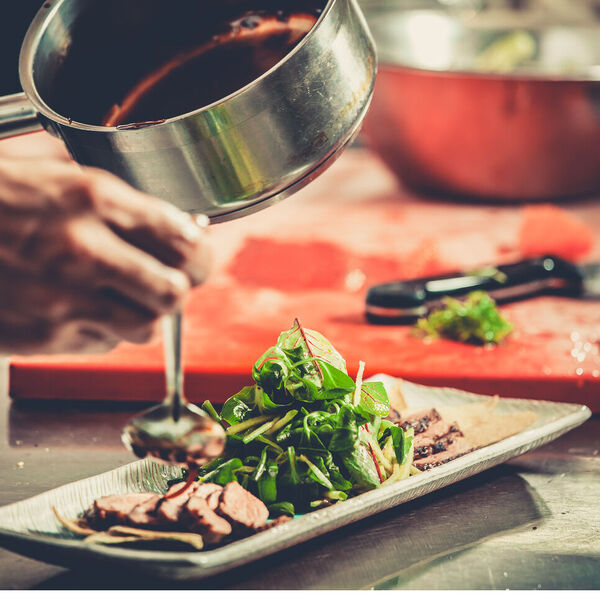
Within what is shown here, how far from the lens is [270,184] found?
4.18 ft

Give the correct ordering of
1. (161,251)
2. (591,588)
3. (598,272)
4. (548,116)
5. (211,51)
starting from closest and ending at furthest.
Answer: (161,251) → (591,588) → (211,51) → (598,272) → (548,116)

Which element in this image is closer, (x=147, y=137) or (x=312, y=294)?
(x=147, y=137)

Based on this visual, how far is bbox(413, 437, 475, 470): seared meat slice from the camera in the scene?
1.33 m

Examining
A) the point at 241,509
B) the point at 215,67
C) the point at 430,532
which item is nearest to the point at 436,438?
the point at 430,532

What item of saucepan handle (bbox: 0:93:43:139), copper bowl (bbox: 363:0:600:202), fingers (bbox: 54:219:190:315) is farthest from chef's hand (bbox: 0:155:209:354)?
copper bowl (bbox: 363:0:600:202)

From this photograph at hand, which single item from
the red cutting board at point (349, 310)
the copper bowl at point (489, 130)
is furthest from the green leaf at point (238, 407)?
the copper bowl at point (489, 130)

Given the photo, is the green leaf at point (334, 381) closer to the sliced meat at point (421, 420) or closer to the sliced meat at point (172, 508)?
the sliced meat at point (421, 420)

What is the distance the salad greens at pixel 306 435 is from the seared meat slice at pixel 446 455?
1.0 inches

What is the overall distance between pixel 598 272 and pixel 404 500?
1137 millimetres

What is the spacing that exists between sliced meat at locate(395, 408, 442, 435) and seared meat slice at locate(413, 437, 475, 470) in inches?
2.2

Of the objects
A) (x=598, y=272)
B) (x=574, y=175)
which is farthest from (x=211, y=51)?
(x=574, y=175)

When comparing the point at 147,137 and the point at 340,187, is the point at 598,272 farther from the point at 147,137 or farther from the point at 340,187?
the point at 147,137

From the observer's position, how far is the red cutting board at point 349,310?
176 cm

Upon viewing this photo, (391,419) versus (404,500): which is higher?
(391,419)
